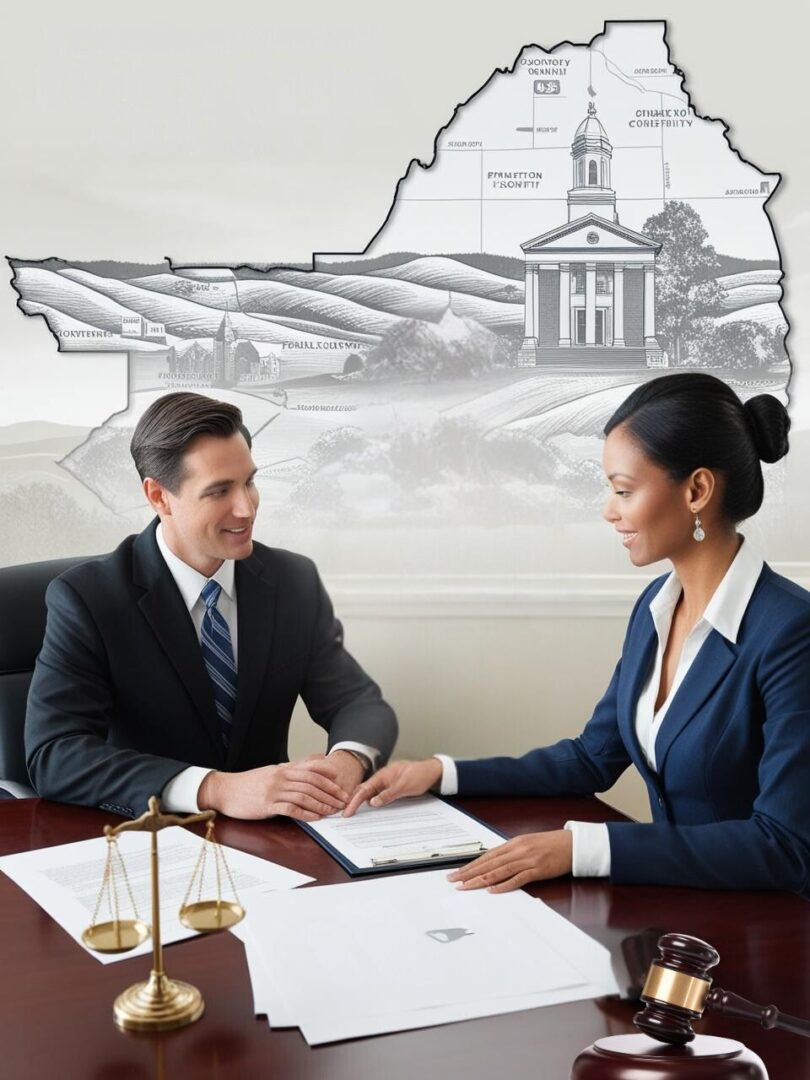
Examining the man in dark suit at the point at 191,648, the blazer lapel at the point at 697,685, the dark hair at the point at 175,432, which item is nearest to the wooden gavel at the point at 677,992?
the blazer lapel at the point at 697,685

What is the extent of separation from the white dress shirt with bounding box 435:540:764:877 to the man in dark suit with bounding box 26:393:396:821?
0.50 meters

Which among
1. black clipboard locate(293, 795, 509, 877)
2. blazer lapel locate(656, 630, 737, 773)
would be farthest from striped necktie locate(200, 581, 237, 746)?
blazer lapel locate(656, 630, 737, 773)

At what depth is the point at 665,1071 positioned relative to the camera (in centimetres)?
90

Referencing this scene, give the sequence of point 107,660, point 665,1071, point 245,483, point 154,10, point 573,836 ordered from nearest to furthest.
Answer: point 665,1071
point 573,836
point 107,660
point 245,483
point 154,10

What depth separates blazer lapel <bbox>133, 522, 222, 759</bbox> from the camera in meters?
2.20

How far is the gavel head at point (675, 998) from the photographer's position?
0.98 meters

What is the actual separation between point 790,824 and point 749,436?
2.08ft

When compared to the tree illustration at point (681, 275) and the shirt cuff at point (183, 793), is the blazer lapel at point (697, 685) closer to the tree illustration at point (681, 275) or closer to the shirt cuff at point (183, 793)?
the shirt cuff at point (183, 793)

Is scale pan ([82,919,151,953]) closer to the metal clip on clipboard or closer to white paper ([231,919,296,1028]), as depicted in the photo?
white paper ([231,919,296,1028])

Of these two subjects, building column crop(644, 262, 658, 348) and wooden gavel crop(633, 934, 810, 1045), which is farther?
building column crop(644, 262, 658, 348)

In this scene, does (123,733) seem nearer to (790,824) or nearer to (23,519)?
(23,519)

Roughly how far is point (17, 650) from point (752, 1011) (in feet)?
5.80

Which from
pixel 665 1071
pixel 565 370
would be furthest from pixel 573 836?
pixel 565 370

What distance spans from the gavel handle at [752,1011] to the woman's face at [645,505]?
0.91 m
